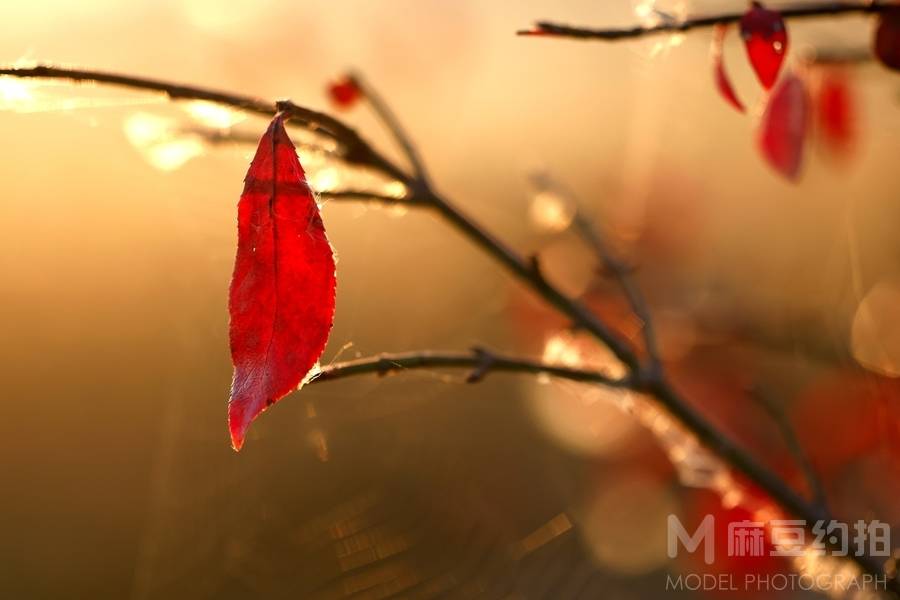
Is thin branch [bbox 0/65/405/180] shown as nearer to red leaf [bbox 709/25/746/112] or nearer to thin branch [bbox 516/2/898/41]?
thin branch [bbox 516/2/898/41]

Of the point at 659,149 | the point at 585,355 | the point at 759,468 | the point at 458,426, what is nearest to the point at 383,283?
the point at 458,426

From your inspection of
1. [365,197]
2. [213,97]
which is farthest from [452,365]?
[213,97]

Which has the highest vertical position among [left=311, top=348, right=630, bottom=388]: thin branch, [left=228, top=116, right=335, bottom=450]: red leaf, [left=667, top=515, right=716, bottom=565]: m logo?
[left=228, top=116, right=335, bottom=450]: red leaf

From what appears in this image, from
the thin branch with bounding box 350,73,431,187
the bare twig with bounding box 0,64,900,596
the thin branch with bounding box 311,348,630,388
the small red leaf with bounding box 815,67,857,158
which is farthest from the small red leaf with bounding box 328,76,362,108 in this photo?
the small red leaf with bounding box 815,67,857,158

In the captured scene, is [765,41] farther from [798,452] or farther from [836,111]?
[836,111]

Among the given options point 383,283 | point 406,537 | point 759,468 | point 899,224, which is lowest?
point 406,537

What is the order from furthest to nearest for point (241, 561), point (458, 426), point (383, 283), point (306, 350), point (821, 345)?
point (383, 283), point (458, 426), point (241, 561), point (821, 345), point (306, 350)

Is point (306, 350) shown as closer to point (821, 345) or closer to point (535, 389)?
point (821, 345)
